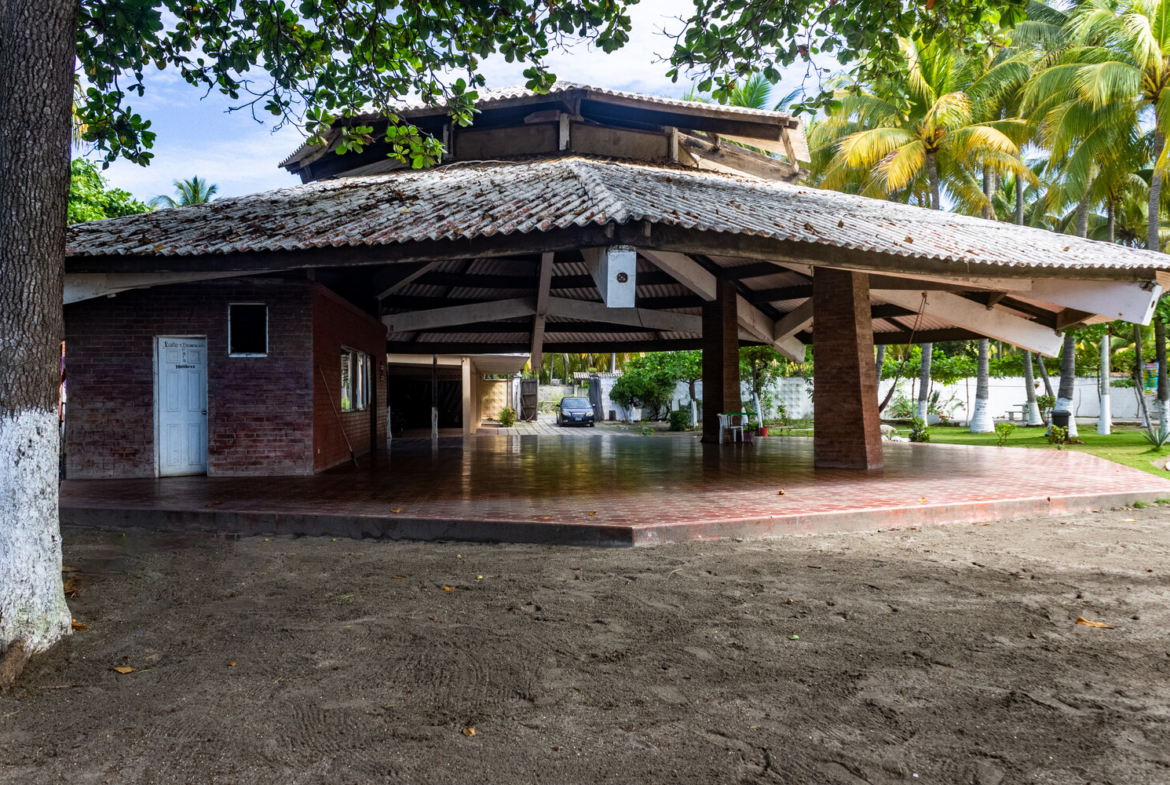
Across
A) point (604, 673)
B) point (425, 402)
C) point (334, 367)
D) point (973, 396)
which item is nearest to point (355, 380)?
point (334, 367)

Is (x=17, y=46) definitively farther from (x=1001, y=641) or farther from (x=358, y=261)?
(x=1001, y=641)

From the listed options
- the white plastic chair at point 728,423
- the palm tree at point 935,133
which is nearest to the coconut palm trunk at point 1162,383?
the palm tree at point 935,133

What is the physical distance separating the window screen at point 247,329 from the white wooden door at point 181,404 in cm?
43

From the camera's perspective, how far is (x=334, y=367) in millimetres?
11594

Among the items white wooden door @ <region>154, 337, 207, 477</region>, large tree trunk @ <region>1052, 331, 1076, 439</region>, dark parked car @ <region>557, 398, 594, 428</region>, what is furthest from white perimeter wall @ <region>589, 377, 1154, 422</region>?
white wooden door @ <region>154, 337, 207, 477</region>

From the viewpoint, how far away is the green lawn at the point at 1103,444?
1338 cm

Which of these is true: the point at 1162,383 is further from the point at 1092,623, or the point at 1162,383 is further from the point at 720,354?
the point at 1092,623

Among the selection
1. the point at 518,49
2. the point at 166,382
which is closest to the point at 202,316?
the point at 166,382

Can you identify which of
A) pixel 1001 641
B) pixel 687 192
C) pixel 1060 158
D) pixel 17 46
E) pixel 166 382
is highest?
pixel 1060 158

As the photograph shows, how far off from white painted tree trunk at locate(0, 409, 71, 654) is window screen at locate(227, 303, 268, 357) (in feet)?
21.6

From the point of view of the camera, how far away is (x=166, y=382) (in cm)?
1013

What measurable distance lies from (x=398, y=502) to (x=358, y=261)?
2.91 meters

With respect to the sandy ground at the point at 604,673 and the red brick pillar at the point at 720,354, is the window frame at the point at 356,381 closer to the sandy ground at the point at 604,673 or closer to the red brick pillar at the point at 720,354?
the sandy ground at the point at 604,673

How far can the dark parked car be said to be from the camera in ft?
101
